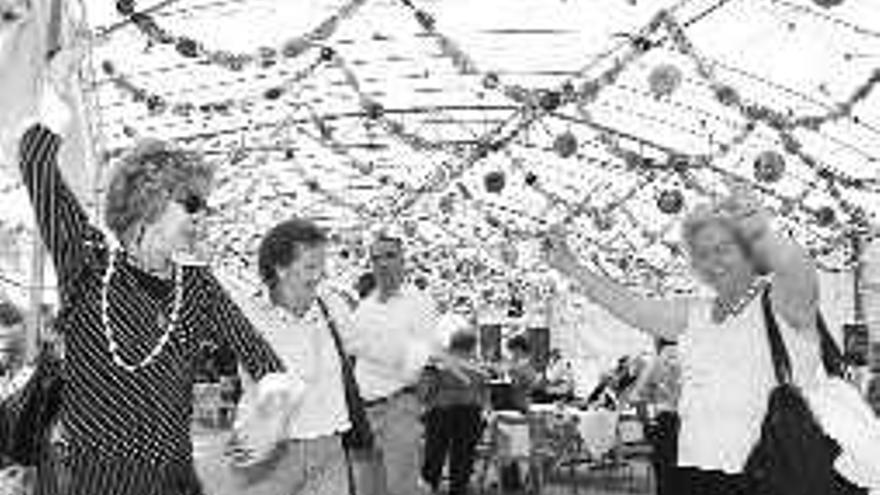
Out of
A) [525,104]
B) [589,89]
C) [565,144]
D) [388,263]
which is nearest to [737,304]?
[388,263]

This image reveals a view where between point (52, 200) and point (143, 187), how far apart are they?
222mm

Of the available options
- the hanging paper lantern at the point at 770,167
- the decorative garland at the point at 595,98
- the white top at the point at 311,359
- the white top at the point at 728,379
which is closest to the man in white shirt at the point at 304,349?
the white top at the point at 311,359

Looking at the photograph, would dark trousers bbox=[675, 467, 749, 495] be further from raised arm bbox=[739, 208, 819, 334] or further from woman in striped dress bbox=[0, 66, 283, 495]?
woman in striped dress bbox=[0, 66, 283, 495]

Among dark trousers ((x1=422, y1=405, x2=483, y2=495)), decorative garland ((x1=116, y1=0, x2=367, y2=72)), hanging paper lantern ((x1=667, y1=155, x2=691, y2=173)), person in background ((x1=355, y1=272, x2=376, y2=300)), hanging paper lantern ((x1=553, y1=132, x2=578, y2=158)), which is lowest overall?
dark trousers ((x1=422, y1=405, x2=483, y2=495))

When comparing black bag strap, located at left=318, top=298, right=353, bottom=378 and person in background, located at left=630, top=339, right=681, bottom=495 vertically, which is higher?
black bag strap, located at left=318, top=298, right=353, bottom=378

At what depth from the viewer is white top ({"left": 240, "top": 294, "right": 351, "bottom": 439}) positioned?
5.02 meters

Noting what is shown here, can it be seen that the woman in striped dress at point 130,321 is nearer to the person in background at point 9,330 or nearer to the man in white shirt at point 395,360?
the man in white shirt at point 395,360

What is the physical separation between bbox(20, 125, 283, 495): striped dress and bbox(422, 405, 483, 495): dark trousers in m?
9.81

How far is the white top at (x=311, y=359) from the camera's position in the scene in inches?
198

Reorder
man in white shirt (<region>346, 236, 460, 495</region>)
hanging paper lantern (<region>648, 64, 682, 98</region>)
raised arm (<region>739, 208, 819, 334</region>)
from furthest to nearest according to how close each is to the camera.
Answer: hanging paper lantern (<region>648, 64, 682, 98</region>) < man in white shirt (<region>346, 236, 460, 495</region>) < raised arm (<region>739, 208, 819, 334</region>)

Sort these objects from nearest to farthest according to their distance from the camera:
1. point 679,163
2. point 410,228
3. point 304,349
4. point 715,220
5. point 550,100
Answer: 1. point 715,220
2. point 304,349
3. point 550,100
4. point 679,163
5. point 410,228

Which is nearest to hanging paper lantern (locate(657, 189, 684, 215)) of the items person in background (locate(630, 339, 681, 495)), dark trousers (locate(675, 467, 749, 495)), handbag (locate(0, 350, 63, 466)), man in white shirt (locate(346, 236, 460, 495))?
person in background (locate(630, 339, 681, 495))

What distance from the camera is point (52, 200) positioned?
3229 mm

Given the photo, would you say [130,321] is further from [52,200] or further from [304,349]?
[304,349]
